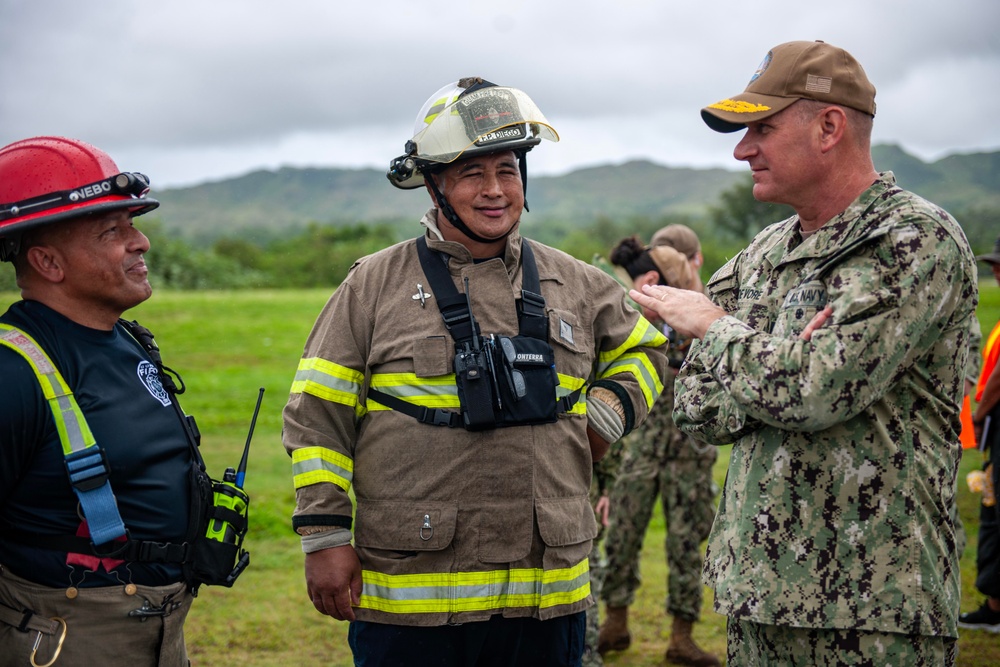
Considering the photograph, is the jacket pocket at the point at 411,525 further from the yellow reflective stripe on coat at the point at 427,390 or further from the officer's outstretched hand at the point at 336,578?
the yellow reflective stripe on coat at the point at 427,390

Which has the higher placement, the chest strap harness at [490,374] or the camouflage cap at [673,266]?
the camouflage cap at [673,266]

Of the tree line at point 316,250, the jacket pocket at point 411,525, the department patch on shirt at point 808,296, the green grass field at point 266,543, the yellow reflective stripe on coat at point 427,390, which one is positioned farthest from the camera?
the tree line at point 316,250

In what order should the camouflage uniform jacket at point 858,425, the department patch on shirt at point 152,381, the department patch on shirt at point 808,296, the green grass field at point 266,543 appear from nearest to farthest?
the camouflage uniform jacket at point 858,425, the department patch on shirt at point 808,296, the department patch on shirt at point 152,381, the green grass field at point 266,543

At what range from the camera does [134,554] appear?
288cm

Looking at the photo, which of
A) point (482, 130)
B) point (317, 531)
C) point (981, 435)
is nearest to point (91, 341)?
point (317, 531)

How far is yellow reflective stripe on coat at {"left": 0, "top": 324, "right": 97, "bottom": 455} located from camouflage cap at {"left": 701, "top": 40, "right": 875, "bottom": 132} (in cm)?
219

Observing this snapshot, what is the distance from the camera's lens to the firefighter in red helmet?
108 inches

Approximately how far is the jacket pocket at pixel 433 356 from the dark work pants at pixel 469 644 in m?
0.93

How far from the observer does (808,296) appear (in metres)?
2.67

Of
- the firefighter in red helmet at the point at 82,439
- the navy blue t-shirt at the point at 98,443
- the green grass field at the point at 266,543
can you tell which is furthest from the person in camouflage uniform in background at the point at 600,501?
the navy blue t-shirt at the point at 98,443

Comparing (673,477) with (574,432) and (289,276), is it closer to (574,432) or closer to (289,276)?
(574,432)

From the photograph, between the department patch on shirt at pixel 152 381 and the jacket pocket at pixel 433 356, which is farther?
the jacket pocket at pixel 433 356

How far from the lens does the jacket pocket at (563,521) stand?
331 cm

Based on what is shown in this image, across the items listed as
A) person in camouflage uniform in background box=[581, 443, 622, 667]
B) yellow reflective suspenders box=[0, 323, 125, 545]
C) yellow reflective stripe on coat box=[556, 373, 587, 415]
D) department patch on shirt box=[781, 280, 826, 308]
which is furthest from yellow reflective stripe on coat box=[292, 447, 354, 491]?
person in camouflage uniform in background box=[581, 443, 622, 667]
